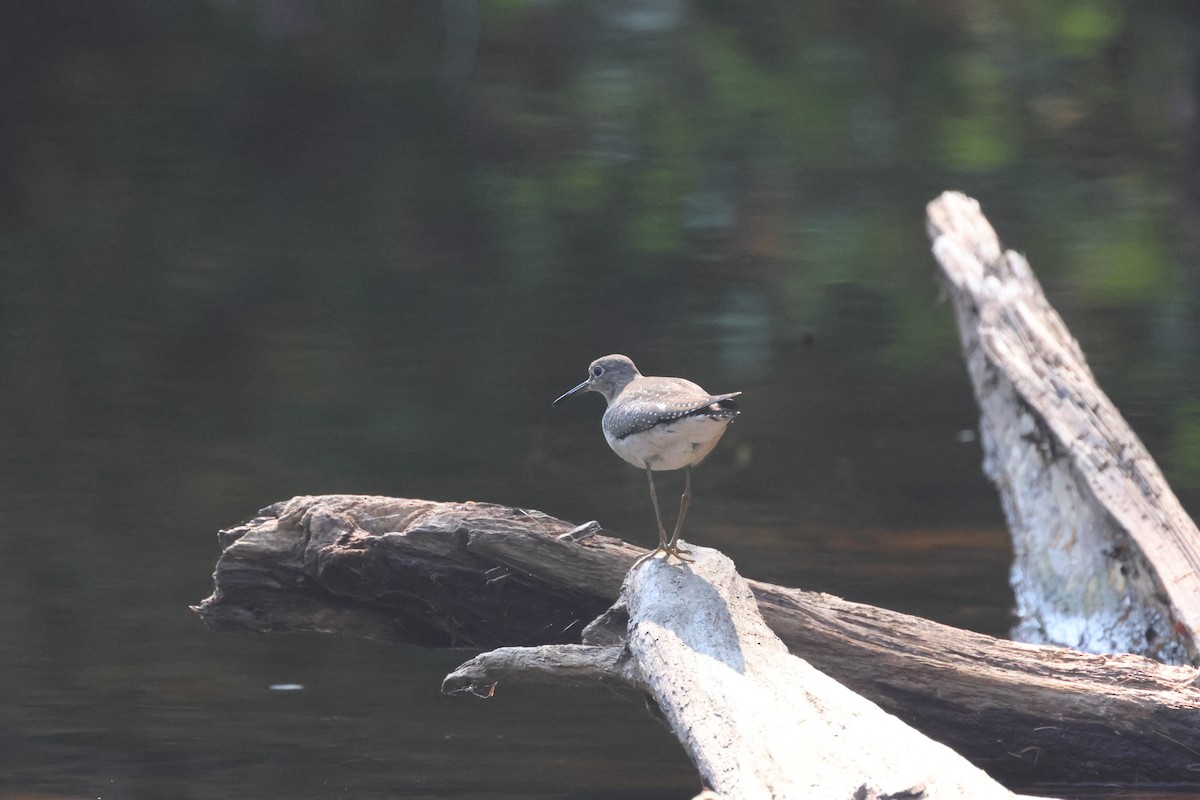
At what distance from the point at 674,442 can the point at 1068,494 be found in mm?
2331

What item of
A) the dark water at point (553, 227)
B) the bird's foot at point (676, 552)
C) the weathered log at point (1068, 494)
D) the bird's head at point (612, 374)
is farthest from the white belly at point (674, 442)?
the dark water at point (553, 227)

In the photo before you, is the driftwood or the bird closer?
the driftwood

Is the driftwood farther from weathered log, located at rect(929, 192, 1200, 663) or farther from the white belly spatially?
the white belly

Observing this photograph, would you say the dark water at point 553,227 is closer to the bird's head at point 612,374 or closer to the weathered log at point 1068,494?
the weathered log at point 1068,494

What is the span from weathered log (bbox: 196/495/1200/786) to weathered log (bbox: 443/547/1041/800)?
0.36 metres

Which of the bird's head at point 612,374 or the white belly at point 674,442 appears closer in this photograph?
the white belly at point 674,442

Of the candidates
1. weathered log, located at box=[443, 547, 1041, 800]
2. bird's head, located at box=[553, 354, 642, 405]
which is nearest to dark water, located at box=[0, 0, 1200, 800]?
bird's head, located at box=[553, 354, 642, 405]

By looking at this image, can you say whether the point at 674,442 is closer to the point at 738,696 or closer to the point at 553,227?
the point at 738,696

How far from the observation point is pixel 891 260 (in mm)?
10367

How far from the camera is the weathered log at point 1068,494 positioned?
476 centimetres

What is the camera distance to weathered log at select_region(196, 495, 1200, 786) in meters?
3.97

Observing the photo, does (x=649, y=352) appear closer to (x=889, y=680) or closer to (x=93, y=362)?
(x=93, y=362)

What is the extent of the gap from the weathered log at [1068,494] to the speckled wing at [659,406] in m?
1.82

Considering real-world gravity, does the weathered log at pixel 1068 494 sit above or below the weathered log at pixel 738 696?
above
